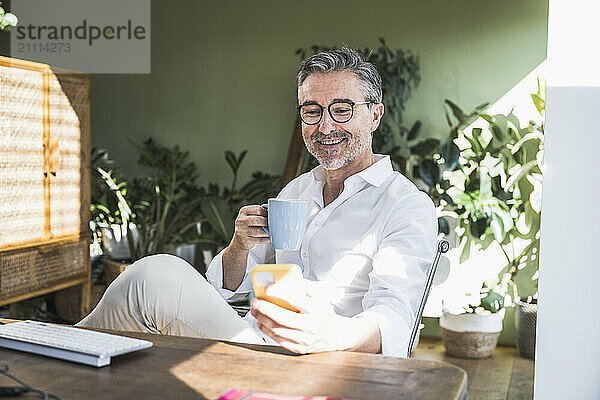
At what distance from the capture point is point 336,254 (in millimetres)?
2154

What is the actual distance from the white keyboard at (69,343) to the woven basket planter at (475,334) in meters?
3.16

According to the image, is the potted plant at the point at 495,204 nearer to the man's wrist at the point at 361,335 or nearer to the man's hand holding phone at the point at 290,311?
the man's wrist at the point at 361,335

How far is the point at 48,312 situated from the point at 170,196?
1127 millimetres

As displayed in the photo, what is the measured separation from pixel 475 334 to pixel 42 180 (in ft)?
8.82

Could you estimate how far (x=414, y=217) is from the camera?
2.02 meters

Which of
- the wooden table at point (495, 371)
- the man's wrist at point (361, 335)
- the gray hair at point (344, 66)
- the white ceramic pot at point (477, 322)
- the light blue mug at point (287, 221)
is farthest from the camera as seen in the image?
the white ceramic pot at point (477, 322)

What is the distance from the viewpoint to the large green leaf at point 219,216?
4.56 metres

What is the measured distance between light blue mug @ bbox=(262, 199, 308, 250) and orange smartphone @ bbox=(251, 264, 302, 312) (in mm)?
362

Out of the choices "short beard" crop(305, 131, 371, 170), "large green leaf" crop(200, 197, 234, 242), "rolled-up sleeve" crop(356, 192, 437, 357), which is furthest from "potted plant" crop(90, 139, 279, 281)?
"rolled-up sleeve" crop(356, 192, 437, 357)

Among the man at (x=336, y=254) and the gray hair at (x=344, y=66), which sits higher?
the gray hair at (x=344, y=66)

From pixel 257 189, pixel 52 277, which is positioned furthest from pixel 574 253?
pixel 52 277

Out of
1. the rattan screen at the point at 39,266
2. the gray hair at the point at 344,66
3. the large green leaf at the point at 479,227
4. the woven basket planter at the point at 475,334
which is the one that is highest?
the gray hair at the point at 344,66

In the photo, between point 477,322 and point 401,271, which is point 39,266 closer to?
point 477,322

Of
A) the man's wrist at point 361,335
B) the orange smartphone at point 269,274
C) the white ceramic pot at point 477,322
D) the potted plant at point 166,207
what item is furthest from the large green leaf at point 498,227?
the orange smartphone at point 269,274
